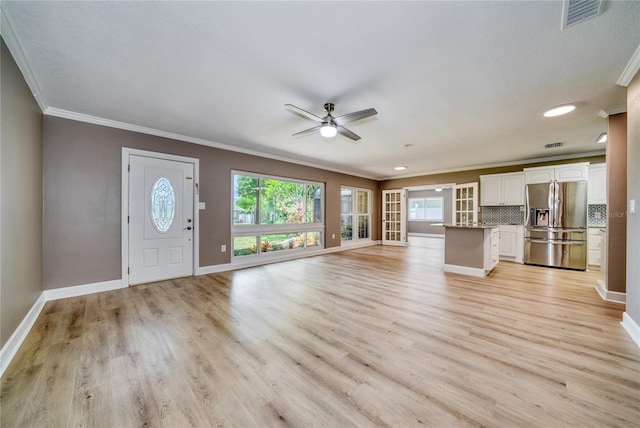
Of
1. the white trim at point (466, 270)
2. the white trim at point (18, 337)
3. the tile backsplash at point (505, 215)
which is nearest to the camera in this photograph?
the white trim at point (18, 337)

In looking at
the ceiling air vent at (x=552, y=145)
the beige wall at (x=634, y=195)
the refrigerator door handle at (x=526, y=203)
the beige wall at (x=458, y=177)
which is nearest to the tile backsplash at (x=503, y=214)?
the refrigerator door handle at (x=526, y=203)

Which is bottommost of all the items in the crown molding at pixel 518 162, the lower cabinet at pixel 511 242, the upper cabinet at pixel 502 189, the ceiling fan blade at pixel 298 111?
the lower cabinet at pixel 511 242

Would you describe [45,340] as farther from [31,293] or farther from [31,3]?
[31,3]

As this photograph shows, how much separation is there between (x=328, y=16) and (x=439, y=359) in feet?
8.94

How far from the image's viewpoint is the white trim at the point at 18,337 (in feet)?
6.06

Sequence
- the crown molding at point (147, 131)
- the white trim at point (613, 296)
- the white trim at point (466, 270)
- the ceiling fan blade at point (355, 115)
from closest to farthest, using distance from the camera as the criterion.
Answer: the ceiling fan blade at point (355, 115) < the white trim at point (613, 296) < the crown molding at point (147, 131) < the white trim at point (466, 270)

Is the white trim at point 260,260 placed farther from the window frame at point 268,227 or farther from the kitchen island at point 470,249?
the kitchen island at point 470,249

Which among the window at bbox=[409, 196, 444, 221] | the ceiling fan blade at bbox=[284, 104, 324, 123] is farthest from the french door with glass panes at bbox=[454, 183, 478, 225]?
the ceiling fan blade at bbox=[284, 104, 324, 123]

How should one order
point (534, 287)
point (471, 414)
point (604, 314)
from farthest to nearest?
point (534, 287), point (604, 314), point (471, 414)

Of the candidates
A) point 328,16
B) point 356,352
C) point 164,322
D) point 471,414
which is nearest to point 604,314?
point 471,414

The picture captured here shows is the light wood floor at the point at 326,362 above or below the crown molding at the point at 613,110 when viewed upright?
below

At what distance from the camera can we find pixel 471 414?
4.64 ft

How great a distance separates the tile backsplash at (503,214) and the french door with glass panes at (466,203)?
261 millimetres

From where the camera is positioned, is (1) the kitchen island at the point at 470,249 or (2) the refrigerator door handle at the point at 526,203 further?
(2) the refrigerator door handle at the point at 526,203
